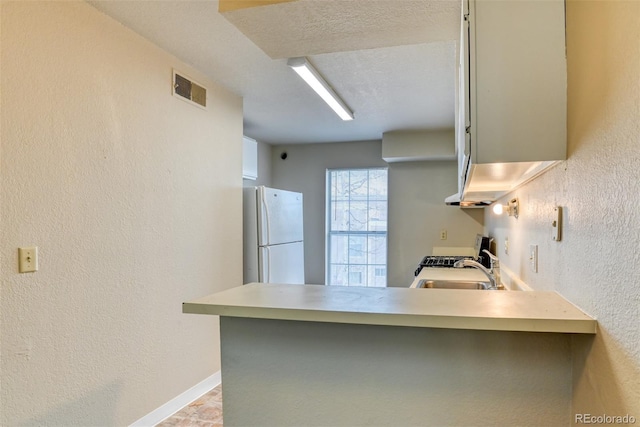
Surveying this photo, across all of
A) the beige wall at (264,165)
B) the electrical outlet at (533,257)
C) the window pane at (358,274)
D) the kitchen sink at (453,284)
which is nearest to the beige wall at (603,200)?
the electrical outlet at (533,257)

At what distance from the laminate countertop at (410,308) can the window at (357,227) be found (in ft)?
12.8

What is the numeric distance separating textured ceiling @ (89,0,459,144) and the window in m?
0.81

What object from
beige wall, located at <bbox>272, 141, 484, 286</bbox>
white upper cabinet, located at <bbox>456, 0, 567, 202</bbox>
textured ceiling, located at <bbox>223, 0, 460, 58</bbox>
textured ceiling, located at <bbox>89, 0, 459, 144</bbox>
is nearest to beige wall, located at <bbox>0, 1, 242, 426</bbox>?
textured ceiling, located at <bbox>89, 0, 459, 144</bbox>

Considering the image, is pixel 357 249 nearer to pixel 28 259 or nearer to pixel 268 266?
pixel 268 266

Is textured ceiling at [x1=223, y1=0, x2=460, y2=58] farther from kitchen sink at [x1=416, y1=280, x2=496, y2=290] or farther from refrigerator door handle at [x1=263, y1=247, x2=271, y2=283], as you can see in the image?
refrigerator door handle at [x1=263, y1=247, x2=271, y2=283]

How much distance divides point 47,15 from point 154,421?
7.52 ft

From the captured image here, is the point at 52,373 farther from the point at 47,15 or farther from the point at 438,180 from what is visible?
the point at 438,180

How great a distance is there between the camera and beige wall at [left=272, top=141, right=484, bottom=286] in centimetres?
488

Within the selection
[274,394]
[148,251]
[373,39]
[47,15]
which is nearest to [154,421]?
[148,251]

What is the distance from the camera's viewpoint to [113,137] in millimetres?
2098

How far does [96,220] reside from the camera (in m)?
2.00

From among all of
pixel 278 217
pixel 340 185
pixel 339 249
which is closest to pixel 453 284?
pixel 278 217

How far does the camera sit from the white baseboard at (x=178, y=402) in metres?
2.30

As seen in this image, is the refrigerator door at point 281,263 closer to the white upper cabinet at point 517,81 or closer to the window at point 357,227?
the window at point 357,227
